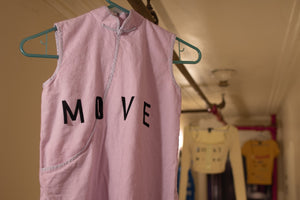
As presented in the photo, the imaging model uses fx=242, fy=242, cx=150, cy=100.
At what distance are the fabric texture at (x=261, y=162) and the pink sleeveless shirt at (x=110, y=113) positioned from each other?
164 inches

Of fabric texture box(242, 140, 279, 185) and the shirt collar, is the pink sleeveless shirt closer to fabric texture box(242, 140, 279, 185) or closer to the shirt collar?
the shirt collar

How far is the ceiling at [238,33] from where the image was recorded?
1.24 meters

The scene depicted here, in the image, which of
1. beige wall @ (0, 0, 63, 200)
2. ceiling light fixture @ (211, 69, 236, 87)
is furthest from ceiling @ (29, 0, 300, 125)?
beige wall @ (0, 0, 63, 200)

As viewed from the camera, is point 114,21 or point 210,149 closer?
point 114,21

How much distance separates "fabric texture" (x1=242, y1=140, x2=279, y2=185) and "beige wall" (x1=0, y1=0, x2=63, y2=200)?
4098 mm

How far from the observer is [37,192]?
1.06 metres

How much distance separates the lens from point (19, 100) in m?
0.98

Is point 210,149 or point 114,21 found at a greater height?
point 114,21

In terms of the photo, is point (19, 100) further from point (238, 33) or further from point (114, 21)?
point (238, 33)

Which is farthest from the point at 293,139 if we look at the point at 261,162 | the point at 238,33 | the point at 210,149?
the point at 238,33

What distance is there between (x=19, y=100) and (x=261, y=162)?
4280mm

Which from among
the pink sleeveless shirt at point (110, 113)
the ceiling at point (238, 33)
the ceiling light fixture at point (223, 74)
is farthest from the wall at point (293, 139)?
the pink sleeveless shirt at point (110, 113)

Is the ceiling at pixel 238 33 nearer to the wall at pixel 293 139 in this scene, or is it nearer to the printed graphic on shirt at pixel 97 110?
the wall at pixel 293 139

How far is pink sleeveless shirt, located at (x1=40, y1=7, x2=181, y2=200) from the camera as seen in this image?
56 centimetres
